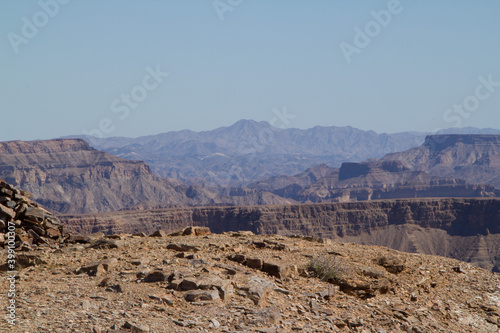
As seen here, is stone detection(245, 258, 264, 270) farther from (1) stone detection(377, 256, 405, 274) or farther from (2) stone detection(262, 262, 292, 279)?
(1) stone detection(377, 256, 405, 274)

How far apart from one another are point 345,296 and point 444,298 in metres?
2.51

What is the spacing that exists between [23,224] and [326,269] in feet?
27.6

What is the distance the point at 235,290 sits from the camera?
10.9 meters

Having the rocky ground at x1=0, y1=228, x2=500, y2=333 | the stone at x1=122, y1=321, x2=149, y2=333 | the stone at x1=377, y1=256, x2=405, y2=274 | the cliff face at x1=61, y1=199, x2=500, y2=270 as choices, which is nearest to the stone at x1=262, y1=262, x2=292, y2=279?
the rocky ground at x1=0, y1=228, x2=500, y2=333

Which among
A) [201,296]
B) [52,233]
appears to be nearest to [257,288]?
[201,296]

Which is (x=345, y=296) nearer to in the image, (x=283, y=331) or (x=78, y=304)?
(x=283, y=331)

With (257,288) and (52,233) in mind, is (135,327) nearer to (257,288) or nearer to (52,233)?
(257,288)

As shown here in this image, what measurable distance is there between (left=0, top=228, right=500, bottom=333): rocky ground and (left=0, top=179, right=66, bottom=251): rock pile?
0.59 meters

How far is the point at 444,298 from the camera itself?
12727mm

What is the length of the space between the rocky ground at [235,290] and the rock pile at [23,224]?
587 mm

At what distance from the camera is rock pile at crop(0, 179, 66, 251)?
14828mm

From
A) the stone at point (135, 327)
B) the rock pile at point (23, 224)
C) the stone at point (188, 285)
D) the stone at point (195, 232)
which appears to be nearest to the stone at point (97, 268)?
the stone at point (188, 285)

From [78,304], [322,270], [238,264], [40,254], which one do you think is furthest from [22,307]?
[322,270]

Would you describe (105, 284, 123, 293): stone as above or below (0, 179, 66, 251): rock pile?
below
